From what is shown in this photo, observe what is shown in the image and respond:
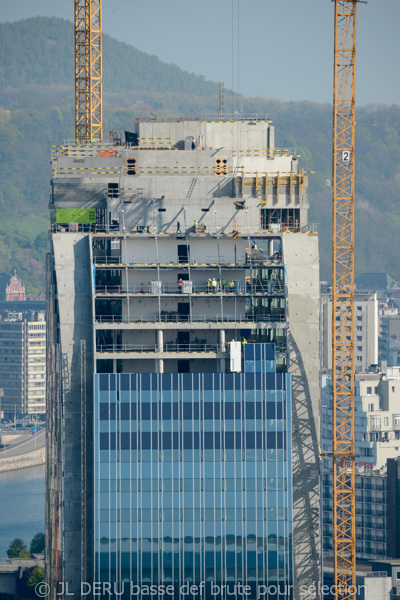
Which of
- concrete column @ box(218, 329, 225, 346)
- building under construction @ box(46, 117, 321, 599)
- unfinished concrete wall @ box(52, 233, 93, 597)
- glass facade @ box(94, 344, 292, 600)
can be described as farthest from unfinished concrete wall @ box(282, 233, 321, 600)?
unfinished concrete wall @ box(52, 233, 93, 597)

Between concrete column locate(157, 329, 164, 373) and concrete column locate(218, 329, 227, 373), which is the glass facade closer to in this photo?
concrete column locate(218, 329, 227, 373)

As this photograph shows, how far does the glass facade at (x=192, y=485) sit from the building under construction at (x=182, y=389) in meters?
0.14

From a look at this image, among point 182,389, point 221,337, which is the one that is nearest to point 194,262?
point 221,337

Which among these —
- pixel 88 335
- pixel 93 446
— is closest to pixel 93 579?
pixel 93 446

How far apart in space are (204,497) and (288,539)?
9.06 meters

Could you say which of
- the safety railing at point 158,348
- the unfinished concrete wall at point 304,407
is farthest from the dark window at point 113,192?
the safety railing at point 158,348

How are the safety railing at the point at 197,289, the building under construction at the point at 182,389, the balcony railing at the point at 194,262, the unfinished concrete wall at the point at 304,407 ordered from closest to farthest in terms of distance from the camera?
the building under construction at the point at 182,389 → the safety railing at the point at 197,289 → the balcony railing at the point at 194,262 → the unfinished concrete wall at the point at 304,407

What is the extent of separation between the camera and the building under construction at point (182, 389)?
17488 cm

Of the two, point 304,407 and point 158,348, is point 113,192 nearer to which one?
point 158,348

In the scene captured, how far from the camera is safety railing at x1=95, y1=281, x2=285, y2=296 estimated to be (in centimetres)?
18325

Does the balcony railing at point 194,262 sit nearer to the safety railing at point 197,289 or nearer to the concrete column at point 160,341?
the safety railing at point 197,289

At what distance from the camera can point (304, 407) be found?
186625 millimetres

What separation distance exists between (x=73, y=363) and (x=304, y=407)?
80.0ft

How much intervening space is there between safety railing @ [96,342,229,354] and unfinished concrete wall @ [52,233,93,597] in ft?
6.37
